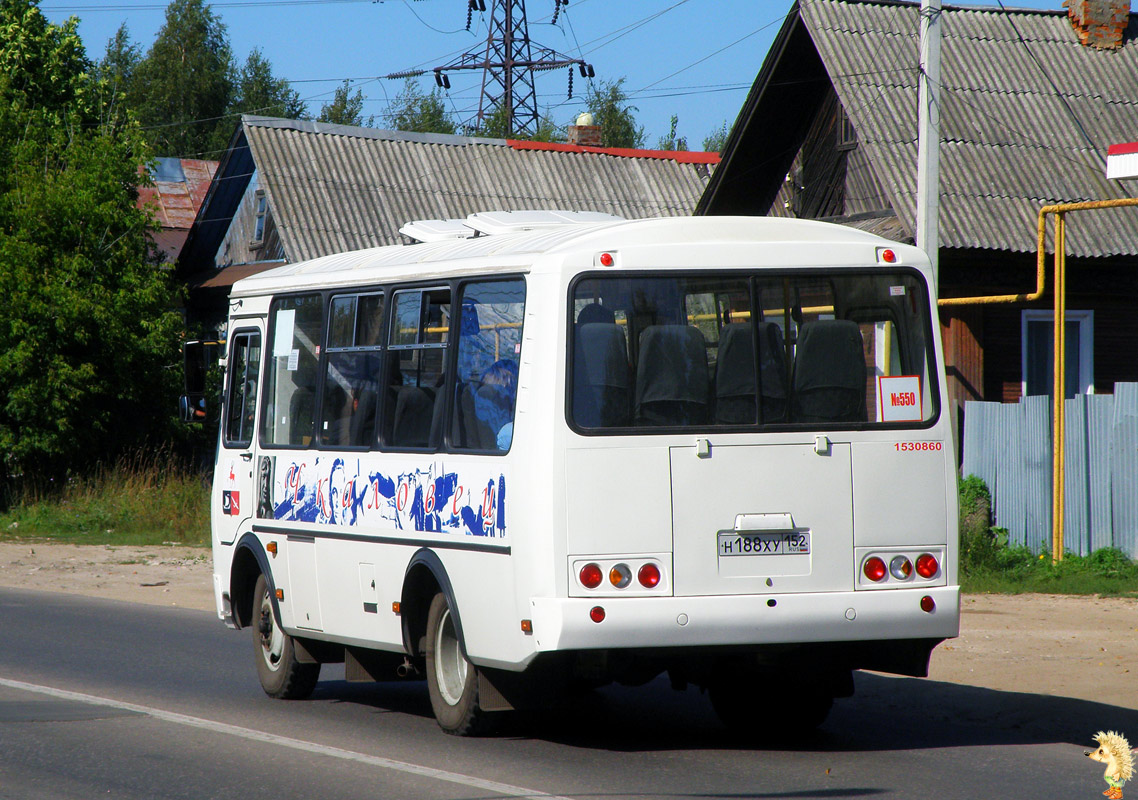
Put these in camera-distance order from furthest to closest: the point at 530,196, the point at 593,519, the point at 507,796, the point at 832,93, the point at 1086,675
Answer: the point at 530,196 → the point at 832,93 → the point at 1086,675 → the point at 593,519 → the point at 507,796

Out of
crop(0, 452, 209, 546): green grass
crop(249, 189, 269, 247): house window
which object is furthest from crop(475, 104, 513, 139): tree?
crop(0, 452, 209, 546): green grass

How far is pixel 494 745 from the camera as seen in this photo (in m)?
8.29

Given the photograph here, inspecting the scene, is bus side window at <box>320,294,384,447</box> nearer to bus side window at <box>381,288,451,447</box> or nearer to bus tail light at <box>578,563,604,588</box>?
bus side window at <box>381,288,451,447</box>

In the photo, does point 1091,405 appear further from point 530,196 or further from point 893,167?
point 530,196

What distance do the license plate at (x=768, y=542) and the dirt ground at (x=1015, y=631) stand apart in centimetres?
281

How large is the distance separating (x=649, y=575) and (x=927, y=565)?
1470mm

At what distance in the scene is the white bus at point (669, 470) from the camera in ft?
25.0

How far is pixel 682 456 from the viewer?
777cm

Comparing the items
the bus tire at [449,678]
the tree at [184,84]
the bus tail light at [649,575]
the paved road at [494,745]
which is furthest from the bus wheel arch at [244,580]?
the tree at [184,84]

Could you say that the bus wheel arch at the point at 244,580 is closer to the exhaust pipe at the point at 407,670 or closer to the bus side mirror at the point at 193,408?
the bus side mirror at the point at 193,408

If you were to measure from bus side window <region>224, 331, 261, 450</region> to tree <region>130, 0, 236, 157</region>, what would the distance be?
58612 millimetres

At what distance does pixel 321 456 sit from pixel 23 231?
20822 mm

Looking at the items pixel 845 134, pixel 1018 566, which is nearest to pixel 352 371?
pixel 1018 566

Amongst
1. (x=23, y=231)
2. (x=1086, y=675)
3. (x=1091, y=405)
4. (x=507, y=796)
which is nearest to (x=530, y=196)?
(x=23, y=231)
